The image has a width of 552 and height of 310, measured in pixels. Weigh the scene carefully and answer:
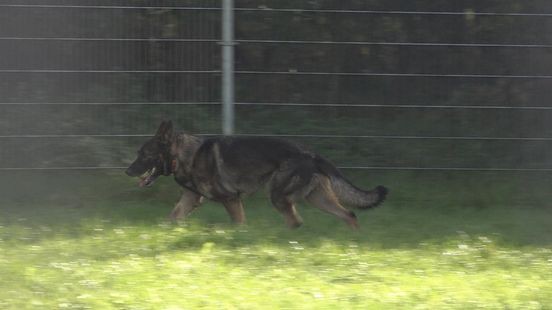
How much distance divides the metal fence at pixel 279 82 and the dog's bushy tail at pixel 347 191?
58.6 inches

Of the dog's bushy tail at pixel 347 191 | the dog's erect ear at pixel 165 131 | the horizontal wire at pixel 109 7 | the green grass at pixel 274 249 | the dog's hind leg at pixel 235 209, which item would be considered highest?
the horizontal wire at pixel 109 7

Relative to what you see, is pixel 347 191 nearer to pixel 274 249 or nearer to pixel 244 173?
pixel 244 173

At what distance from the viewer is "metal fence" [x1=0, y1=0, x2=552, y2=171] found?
10.0m

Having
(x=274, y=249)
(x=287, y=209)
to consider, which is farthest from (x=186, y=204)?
(x=274, y=249)

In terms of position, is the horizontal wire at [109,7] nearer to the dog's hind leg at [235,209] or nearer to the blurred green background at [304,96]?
the blurred green background at [304,96]

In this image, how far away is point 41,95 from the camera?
10.1 metres

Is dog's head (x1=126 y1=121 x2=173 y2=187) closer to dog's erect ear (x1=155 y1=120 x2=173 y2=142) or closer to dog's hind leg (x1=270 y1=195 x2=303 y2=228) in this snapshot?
dog's erect ear (x1=155 y1=120 x2=173 y2=142)

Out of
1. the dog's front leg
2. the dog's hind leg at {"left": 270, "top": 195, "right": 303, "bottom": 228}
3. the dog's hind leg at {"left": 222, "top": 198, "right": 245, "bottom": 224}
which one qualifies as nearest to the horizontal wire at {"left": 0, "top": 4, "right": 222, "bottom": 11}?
the dog's front leg

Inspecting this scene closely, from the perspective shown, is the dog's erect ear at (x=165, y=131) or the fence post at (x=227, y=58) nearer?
the dog's erect ear at (x=165, y=131)

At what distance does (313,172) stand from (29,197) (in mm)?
3181

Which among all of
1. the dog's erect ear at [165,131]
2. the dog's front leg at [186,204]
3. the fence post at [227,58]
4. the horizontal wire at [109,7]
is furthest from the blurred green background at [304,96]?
the dog's erect ear at [165,131]

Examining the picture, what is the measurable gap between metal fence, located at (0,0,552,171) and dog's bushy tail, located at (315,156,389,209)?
1489 millimetres

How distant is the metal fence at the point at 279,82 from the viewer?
1002cm

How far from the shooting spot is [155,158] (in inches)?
359
